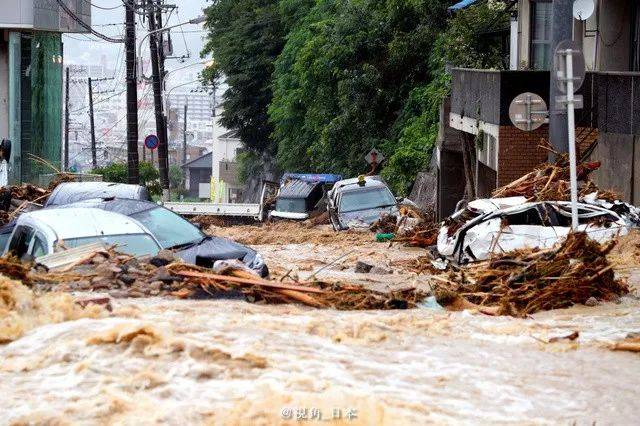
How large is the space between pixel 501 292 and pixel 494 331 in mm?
2679

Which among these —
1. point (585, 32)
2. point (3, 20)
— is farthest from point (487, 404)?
point (3, 20)

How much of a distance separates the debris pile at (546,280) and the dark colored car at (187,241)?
7.84 ft

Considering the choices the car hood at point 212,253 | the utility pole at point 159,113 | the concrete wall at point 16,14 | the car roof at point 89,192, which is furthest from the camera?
the utility pole at point 159,113

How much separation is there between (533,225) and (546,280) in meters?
4.22

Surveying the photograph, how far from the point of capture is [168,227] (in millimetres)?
15820

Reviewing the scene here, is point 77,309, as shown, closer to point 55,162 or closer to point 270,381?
point 270,381

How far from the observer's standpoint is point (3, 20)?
43344mm

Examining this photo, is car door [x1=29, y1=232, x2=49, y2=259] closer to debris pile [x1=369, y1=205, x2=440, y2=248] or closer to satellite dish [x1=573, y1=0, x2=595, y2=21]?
debris pile [x1=369, y1=205, x2=440, y2=248]

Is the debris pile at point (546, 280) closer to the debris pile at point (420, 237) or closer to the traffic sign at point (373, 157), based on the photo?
the debris pile at point (420, 237)

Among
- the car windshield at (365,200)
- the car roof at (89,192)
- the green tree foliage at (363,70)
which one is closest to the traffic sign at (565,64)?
the car roof at (89,192)

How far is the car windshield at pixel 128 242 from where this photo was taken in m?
13.6

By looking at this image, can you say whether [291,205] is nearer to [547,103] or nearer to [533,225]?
[547,103]

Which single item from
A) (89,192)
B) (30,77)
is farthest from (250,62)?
(89,192)

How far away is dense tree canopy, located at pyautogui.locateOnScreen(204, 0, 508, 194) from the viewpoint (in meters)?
40.1
